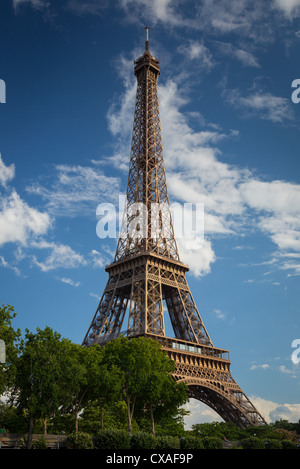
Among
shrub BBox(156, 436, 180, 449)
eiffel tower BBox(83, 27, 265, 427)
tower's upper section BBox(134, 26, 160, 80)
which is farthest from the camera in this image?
tower's upper section BBox(134, 26, 160, 80)

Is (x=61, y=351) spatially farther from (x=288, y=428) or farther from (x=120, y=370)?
(x=288, y=428)

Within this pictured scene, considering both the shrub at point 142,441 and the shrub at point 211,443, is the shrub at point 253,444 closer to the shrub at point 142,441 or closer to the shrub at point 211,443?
the shrub at point 211,443

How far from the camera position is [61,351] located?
36.4 meters

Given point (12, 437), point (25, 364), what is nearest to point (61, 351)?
point (25, 364)

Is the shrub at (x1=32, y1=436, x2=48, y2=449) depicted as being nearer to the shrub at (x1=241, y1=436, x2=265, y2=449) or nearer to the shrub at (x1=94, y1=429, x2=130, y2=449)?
the shrub at (x1=94, y1=429, x2=130, y2=449)

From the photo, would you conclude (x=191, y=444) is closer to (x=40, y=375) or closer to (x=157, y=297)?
(x=40, y=375)

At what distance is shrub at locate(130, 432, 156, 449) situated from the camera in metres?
32.6

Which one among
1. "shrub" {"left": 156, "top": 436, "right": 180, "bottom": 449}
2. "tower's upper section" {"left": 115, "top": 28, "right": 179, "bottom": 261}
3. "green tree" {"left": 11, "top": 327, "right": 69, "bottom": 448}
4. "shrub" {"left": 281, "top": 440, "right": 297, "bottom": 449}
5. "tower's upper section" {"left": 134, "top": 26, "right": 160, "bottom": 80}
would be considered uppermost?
"tower's upper section" {"left": 134, "top": 26, "right": 160, "bottom": 80}

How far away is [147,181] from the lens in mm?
73625

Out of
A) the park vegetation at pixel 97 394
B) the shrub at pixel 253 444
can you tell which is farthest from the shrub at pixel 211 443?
the shrub at pixel 253 444

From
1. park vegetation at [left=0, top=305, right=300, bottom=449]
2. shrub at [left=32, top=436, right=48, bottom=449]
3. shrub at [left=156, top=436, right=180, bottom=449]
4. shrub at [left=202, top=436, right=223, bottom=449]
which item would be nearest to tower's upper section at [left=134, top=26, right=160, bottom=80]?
park vegetation at [left=0, top=305, right=300, bottom=449]

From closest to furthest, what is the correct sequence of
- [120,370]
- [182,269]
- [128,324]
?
[120,370] < [128,324] < [182,269]

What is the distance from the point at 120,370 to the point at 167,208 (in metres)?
36.1

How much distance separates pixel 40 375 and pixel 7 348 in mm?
3272
